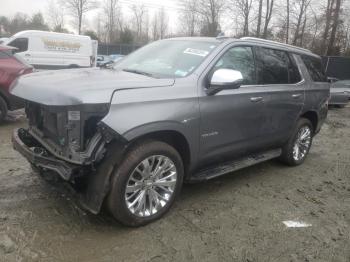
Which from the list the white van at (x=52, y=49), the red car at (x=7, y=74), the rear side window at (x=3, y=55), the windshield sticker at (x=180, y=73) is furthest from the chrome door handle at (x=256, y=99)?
the white van at (x=52, y=49)

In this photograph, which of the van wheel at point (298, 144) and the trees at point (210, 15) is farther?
the trees at point (210, 15)

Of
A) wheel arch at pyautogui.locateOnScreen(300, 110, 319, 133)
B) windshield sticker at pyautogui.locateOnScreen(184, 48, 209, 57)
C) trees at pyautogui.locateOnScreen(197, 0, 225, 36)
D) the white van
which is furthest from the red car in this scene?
trees at pyautogui.locateOnScreen(197, 0, 225, 36)

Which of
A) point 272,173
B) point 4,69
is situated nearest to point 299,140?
point 272,173

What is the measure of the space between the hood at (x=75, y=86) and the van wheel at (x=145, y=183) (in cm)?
59

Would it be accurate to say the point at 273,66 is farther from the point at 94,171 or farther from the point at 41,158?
the point at 41,158

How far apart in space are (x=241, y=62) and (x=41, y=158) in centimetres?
255

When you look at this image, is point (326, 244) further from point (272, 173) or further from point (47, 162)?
point (47, 162)

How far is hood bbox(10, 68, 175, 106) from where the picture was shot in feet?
10.2

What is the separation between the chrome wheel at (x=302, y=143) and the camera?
596cm

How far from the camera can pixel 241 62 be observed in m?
4.54

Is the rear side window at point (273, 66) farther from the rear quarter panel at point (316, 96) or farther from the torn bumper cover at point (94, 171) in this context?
the torn bumper cover at point (94, 171)

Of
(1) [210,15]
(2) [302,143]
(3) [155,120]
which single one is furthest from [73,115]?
(1) [210,15]

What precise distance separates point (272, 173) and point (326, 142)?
3.27 meters

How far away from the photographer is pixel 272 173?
5703 millimetres
